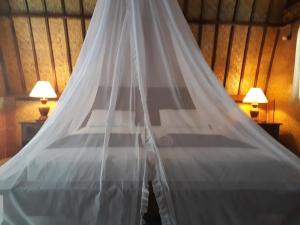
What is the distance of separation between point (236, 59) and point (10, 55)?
3160 millimetres

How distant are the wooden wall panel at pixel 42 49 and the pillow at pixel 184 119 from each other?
2.56m

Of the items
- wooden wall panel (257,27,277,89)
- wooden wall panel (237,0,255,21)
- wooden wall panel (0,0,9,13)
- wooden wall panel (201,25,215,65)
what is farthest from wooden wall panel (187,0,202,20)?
wooden wall panel (0,0,9,13)

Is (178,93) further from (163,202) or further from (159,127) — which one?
(163,202)

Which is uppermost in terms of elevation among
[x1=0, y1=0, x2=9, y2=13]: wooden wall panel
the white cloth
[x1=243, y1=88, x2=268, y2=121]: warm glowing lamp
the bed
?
[x1=0, y1=0, x2=9, y2=13]: wooden wall panel

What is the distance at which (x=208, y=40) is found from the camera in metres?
3.98

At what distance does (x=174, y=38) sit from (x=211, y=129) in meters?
0.72

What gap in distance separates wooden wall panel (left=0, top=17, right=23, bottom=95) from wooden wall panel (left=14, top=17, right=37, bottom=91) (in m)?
0.09

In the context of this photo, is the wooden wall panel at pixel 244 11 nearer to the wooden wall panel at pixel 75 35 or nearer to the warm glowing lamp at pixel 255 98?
the warm glowing lamp at pixel 255 98

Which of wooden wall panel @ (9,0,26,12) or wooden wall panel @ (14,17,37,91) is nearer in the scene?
wooden wall panel @ (9,0,26,12)

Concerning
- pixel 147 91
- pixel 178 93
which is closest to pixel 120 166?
pixel 147 91

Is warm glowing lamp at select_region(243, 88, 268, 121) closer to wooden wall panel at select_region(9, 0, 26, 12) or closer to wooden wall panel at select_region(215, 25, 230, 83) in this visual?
wooden wall panel at select_region(215, 25, 230, 83)

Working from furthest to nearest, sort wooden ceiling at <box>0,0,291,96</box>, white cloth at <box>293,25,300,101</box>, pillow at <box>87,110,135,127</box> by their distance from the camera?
wooden ceiling at <box>0,0,291,96</box>
white cloth at <box>293,25,300,101</box>
pillow at <box>87,110,135,127</box>

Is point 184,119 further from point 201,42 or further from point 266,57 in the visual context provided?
point 266,57

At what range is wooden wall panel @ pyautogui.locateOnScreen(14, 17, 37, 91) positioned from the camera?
3.77 metres
